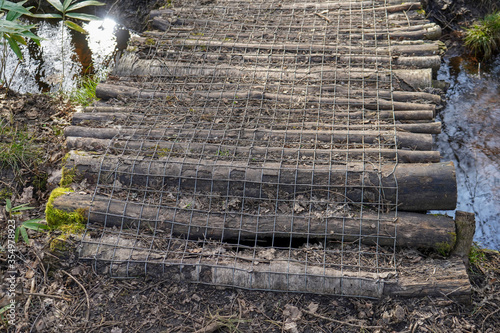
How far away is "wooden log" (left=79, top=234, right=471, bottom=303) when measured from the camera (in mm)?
3137

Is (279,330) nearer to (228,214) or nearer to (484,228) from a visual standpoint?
(228,214)

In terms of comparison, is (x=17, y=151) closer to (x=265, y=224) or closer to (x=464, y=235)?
(x=265, y=224)

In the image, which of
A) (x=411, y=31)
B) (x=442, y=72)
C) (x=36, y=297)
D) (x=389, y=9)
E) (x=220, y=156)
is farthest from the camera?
(x=442, y=72)

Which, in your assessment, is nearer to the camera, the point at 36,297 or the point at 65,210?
the point at 36,297

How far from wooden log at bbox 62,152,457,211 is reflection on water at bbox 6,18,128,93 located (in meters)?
3.64

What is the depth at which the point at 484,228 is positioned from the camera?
488cm

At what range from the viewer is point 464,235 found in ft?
11.2

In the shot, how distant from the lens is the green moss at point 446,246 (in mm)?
3402

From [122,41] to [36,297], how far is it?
20.0 feet

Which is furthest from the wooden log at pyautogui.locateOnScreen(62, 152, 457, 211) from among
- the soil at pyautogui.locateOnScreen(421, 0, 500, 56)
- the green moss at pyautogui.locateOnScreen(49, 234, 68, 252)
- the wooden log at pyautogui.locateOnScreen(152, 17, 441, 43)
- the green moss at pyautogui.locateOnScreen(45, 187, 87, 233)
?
the soil at pyautogui.locateOnScreen(421, 0, 500, 56)

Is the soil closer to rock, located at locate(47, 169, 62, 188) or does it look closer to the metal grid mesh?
the metal grid mesh

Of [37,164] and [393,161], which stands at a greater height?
[393,161]

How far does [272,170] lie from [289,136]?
600 mm

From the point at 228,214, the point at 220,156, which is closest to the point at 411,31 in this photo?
the point at 220,156
